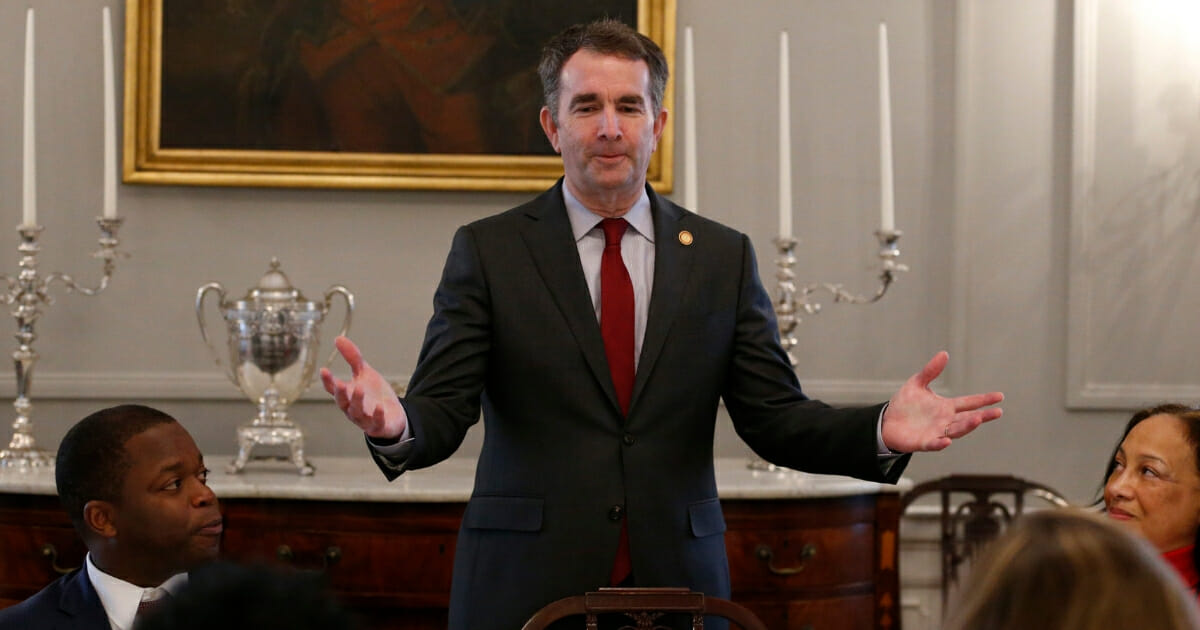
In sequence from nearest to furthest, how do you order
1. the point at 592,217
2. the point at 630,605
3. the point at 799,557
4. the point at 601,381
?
1. the point at 630,605
2. the point at 601,381
3. the point at 592,217
4. the point at 799,557

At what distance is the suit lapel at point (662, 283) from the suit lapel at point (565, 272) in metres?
0.07

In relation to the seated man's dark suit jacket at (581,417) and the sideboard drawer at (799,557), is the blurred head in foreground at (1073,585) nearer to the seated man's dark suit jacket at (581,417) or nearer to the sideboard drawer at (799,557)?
the seated man's dark suit jacket at (581,417)

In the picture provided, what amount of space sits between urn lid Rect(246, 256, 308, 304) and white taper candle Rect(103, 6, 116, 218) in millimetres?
455

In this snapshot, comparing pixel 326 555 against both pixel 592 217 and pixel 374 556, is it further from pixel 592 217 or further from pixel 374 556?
pixel 592 217

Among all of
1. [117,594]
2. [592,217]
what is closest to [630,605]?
[592,217]

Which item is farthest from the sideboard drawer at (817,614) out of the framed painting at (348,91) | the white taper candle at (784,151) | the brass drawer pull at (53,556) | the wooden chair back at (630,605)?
Answer: the brass drawer pull at (53,556)

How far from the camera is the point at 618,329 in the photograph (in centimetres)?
240

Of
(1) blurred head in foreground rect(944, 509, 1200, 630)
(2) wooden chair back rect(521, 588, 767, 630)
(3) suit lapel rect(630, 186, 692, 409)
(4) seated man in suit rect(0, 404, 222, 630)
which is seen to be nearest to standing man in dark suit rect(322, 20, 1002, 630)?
(3) suit lapel rect(630, 186, 692, 409)

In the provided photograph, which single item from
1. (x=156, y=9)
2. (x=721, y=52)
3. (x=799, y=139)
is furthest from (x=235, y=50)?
(x=799, y=139)

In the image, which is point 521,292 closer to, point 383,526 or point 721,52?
point 383,526

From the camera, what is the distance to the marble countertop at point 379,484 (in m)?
3.38

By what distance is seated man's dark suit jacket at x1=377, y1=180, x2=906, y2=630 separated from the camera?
7.64ft

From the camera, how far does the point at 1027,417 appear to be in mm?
4410

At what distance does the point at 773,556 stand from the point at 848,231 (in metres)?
1.28
